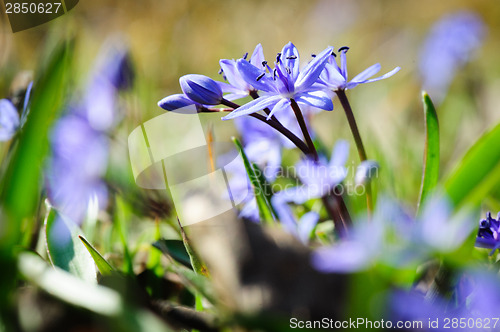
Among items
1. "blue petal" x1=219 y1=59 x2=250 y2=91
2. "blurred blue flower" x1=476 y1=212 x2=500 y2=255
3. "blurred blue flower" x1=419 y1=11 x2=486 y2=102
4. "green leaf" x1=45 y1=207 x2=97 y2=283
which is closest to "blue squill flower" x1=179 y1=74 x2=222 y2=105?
"blue petal" x1=219 y1=59 x2=250 y2=91

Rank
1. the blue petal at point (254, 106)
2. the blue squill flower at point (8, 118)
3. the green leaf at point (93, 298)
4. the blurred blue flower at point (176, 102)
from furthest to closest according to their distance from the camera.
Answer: the blue squill flower at point (8, 118) → the blurred blue flower at point (176, 102) → the blue petal at point (254, 106) → the green leaf at point (93, 298)

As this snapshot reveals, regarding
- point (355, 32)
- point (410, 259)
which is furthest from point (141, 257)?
point (355, 32)

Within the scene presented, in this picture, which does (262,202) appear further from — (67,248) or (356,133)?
(67,248)

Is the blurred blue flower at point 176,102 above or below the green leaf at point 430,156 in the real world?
above

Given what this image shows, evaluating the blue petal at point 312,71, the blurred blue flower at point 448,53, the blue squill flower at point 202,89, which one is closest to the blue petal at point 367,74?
the blue petal at point 312,71

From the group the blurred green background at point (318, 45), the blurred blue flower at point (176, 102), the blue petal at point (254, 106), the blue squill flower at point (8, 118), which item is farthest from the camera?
the blurred green background at point (318, 45)

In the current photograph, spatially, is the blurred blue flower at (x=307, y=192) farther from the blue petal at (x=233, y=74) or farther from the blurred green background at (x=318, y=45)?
the blurred green background at (x=318, y=45)

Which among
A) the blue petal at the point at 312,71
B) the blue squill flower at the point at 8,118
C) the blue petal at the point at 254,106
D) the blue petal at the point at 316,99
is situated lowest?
the blue petal at the point at 316,99
